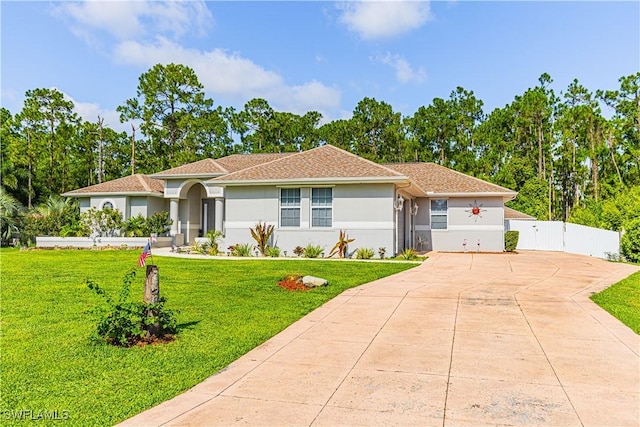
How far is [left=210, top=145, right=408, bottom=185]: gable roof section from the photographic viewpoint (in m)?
16.9

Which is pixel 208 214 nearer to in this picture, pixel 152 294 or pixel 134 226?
pixel 134 226

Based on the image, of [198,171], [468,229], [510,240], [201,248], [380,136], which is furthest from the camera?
[380,136]

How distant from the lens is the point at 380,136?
1639 inches

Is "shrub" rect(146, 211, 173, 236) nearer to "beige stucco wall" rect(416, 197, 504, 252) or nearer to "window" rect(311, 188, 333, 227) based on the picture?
"window" rect(311, 188, 333, 227)

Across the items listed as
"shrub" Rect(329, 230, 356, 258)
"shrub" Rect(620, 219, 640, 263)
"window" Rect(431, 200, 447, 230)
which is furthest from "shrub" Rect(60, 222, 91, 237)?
"shrub" Rect(620, 219, 640, 263)

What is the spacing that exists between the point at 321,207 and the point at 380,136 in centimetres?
2556

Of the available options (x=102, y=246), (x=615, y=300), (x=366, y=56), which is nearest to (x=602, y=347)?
(x=615, y=300)

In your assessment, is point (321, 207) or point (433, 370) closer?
point (433, 370)

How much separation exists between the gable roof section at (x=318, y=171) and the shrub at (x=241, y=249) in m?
2.69

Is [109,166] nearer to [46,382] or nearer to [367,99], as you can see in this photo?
[367,99]

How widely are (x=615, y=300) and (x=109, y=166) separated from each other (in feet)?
135

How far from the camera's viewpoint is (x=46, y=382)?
4.47 metres

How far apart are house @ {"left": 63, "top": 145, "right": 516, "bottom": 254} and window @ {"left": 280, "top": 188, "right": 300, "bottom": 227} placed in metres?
0.04

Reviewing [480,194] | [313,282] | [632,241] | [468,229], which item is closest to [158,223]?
[313,282]
